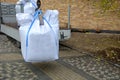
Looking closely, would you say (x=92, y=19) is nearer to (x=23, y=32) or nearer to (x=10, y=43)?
(x=10, y=43)

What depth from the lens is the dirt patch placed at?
8.66 meters

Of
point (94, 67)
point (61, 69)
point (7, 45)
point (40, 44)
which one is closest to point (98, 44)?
point (94, 67)

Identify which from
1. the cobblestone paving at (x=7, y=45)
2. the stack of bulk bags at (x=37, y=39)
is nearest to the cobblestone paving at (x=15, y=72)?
the stack of bulk bags at (x=37, y=39)

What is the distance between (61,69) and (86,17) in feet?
21.2

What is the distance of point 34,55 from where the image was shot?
662 centimetres

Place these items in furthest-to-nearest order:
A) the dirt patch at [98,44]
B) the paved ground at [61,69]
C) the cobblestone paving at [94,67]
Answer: the dirt patch at [98,44] → the cobblestone paving at [94,67] → the paved ground at [61,69]

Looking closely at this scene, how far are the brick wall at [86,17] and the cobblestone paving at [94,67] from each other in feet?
15.3

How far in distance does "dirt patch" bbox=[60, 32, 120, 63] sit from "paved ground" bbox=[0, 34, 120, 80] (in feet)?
1.58

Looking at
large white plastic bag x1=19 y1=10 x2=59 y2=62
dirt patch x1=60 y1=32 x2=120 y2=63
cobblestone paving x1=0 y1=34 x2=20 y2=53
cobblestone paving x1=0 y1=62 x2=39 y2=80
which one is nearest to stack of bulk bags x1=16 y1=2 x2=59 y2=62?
large white plastic bag x1=19 y1=10 x2=59 y2=62

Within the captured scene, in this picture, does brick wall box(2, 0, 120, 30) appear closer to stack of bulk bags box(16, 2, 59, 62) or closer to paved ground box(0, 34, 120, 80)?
paved ground box(0, 34, 120, 80)

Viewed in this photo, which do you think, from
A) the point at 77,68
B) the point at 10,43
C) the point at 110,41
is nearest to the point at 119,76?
the point at 77,68

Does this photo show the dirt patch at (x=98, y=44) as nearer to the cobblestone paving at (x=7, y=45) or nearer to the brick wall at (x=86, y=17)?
the brick wall at (x=86, y=17)

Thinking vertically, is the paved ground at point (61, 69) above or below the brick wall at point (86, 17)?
below

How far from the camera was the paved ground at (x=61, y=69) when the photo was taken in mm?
6555
